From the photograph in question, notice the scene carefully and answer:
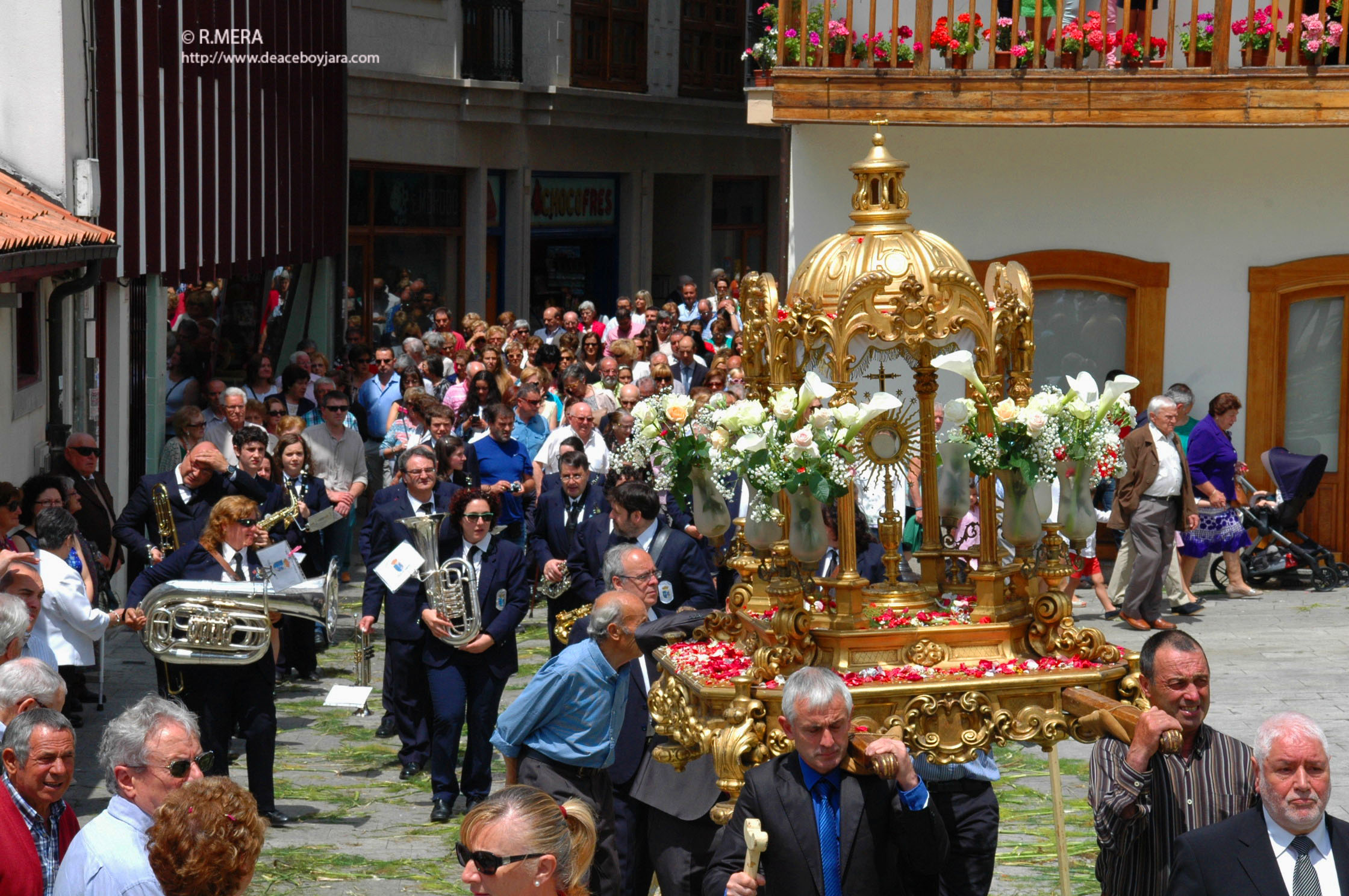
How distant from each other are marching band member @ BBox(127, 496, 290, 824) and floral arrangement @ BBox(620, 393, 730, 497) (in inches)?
105

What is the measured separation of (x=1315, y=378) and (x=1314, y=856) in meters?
12.3

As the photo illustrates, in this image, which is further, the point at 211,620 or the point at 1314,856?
the point at 211,620

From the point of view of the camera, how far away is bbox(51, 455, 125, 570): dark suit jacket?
1242 centimetres

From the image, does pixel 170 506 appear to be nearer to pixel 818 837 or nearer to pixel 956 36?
pixel 818 837

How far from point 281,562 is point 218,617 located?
1.79 feet

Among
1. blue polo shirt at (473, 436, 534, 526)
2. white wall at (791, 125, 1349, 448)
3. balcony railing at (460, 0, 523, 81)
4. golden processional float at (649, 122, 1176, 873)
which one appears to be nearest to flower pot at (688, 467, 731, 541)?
golden processional float at (649, 122, 1176, 873)

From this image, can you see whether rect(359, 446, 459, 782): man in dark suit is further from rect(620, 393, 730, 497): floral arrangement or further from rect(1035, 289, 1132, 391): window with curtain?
rect(1035, 289, 1132, 391): window with curtain

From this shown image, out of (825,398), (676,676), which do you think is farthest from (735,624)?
(825,398)

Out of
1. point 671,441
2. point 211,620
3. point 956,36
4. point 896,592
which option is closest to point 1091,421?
point 896,592

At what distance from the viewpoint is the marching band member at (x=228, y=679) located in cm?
970

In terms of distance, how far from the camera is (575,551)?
36.4ft

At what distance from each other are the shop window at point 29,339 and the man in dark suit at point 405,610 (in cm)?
352

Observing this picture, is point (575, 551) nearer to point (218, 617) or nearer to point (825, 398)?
point (218, 617)

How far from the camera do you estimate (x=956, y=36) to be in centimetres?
1627
